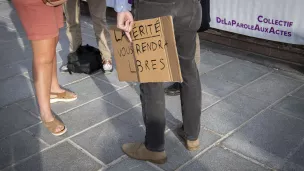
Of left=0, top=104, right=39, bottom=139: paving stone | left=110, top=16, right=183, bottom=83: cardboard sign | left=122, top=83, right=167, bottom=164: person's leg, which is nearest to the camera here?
left=110, top=16, right=183, bottom=83: cardboard sign

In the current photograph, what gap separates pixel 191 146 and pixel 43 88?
4.47 ft

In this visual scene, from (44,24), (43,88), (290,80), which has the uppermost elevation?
(44,24)

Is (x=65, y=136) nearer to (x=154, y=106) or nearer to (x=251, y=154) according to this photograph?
(x=154, y=106)

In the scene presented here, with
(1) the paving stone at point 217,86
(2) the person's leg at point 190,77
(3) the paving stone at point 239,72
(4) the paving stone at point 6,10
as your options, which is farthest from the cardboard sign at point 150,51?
(4) the paving stone at point 6,10

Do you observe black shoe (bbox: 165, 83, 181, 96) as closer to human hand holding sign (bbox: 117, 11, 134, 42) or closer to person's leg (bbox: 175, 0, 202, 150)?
person's leg (bbox: 175, 0, 202, 150)

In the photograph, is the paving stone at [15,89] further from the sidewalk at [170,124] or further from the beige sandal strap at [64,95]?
the beige sandal strap at [64,95]

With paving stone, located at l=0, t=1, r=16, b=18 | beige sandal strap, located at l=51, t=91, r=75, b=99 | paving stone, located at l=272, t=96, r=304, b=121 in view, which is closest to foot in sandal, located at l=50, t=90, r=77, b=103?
beige sandal strap, located at l=51, t=91, r=75, b=99

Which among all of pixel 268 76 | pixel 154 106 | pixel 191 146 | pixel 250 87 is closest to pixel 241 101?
pixel 250 87

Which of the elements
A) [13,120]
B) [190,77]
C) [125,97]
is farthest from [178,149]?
[13,120]

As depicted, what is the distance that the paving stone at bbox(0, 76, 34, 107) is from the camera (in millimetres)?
3856

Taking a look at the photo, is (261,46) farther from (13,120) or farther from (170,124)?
(13,120)

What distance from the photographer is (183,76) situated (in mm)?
2506

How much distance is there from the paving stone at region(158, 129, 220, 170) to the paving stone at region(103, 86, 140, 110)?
70cm

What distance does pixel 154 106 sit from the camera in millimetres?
2473
